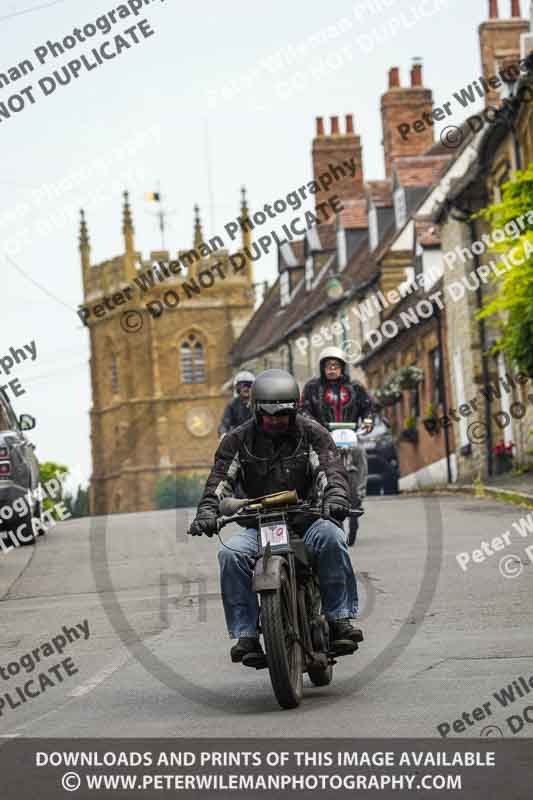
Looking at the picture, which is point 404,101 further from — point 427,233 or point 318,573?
point 318,573

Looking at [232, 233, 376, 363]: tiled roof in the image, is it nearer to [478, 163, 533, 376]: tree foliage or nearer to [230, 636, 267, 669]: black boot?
[478, 163, 533, 376]: tree foliage

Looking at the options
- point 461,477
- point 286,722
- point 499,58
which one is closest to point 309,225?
point 499,58

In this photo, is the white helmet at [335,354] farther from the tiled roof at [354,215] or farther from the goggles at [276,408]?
the tiled roof at [354,215]

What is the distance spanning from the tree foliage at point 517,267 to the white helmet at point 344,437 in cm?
704

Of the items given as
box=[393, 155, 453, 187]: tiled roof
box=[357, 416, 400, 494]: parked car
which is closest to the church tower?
box=[393, 155, 453, 187]: tiled roof

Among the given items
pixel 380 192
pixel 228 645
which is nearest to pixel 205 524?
pixel 228 645

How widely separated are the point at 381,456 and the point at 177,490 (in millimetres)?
66598

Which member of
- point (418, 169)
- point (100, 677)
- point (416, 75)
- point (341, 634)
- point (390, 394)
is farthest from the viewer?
point (416, 75)

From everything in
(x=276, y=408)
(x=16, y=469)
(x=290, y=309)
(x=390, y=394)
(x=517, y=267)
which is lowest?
(x=16, y=469)

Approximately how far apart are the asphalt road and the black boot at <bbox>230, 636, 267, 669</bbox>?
21 cm

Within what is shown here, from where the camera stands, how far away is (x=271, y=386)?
8336mm

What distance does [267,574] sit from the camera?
770 cm

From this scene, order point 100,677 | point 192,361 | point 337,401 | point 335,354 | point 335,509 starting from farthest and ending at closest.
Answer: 1. point 192,361
2. point 337,401
3. point 335,354
4. point 100,677
5. point 335,509
